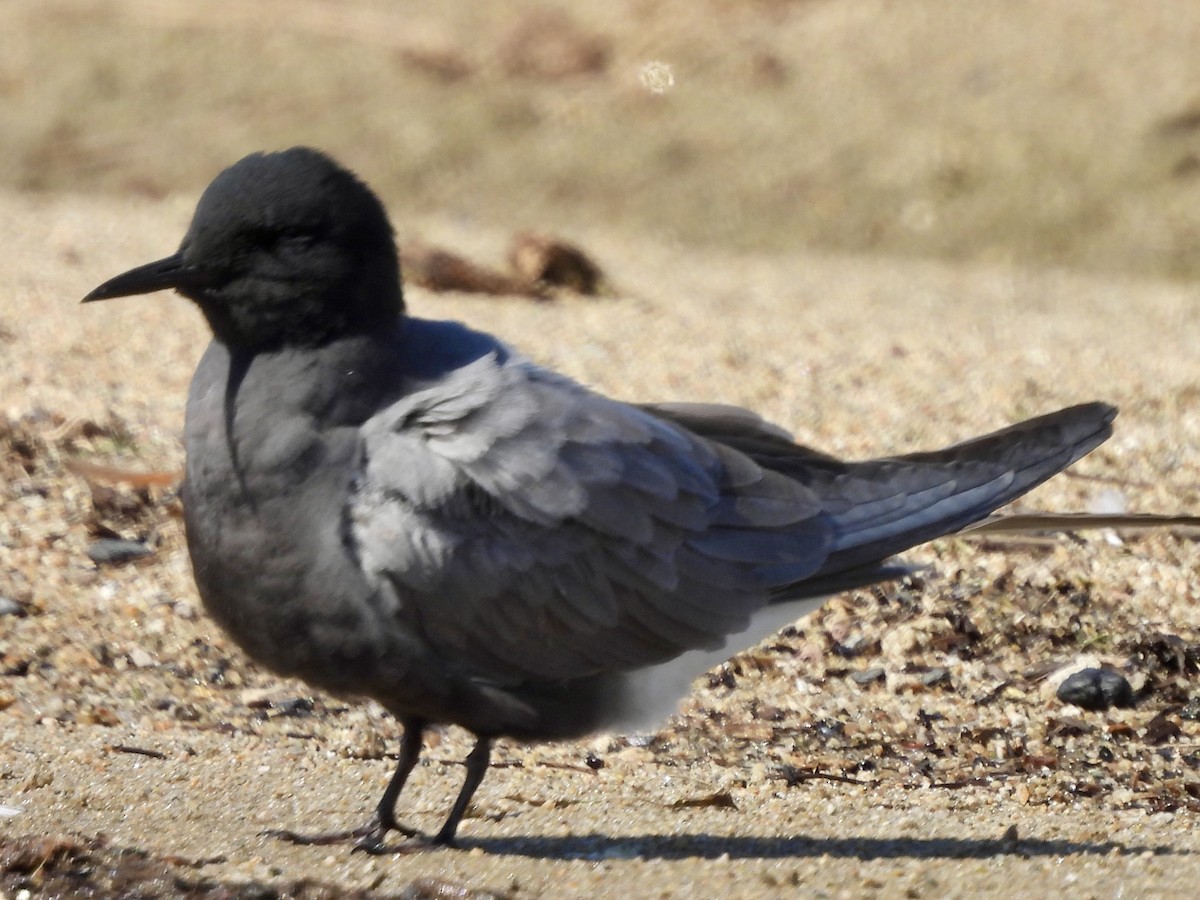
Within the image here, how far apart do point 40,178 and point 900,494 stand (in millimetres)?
6267

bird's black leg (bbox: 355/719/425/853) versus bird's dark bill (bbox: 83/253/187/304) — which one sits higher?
bird's dark bill (bbox: 83/253/187/304)

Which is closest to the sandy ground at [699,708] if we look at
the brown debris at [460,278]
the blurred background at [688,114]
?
the brown debris at [460,278]

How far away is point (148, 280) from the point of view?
340 centimetres

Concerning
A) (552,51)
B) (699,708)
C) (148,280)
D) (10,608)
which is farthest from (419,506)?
(552,51)

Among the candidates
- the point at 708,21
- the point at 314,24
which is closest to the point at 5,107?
the point at 314,24

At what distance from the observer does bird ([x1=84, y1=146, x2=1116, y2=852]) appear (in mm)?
3242

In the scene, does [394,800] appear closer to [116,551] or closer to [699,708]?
[699,708]

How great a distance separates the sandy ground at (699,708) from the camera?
10.6ft

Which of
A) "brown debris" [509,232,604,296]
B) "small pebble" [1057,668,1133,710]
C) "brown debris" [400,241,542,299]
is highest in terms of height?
"brown debris" [509,232,604,296]

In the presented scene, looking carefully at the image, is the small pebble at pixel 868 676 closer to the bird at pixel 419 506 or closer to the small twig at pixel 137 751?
the bird at pixel 419 506

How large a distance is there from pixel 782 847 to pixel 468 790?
57 cm

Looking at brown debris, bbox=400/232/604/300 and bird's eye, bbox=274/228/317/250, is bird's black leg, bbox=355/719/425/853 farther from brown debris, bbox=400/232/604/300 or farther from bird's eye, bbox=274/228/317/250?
brown debris, bbox=400/232/604/300

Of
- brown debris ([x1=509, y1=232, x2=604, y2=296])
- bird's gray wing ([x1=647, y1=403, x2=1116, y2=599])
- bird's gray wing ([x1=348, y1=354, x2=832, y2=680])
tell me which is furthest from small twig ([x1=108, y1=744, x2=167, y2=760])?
brown debris ([x1=509, y1=232, x2=604, y2=296])

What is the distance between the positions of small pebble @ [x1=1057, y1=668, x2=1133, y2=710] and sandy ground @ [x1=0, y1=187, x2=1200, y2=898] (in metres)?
0.04
